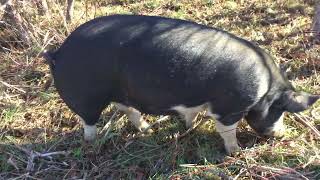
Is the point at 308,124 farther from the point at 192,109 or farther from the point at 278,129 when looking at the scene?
the point at 192,109

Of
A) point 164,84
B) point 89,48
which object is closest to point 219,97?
point 164,84

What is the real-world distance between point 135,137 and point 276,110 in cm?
107

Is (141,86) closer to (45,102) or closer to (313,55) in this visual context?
(45,102)

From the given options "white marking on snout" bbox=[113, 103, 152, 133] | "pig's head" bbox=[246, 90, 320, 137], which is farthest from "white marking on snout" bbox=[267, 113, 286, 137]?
"white marking on snout" bbox=[113, 103, 152, 133]

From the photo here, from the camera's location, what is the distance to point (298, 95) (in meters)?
3.44

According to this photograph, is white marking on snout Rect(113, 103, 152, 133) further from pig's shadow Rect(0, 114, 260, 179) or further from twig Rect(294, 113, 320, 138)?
twig Rect(294, 113, 320, 138)

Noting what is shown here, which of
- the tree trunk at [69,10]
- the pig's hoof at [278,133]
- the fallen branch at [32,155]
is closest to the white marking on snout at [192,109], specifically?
the pig's hoof at [278,133]

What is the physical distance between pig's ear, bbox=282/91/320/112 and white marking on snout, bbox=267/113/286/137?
0.70 feet

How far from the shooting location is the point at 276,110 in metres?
3.57

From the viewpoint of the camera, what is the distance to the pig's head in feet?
11.2

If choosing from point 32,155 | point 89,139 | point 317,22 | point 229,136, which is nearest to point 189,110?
point 229,136

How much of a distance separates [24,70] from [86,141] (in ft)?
4.09

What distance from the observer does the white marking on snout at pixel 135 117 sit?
12.9 feet

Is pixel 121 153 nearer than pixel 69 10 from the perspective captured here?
Yes
